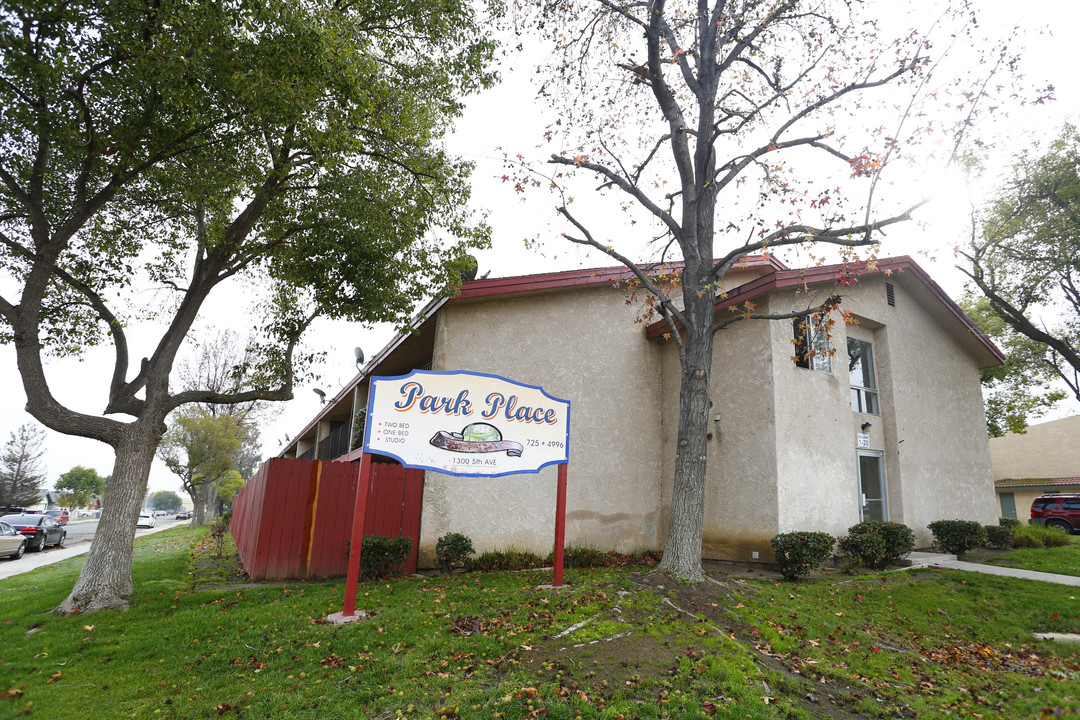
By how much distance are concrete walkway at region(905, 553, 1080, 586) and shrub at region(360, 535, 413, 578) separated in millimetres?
9551

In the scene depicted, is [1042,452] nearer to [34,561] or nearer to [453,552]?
[453,552]

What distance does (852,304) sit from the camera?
500 inches

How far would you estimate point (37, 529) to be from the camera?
19562mm

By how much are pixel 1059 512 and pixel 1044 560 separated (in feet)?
46.7

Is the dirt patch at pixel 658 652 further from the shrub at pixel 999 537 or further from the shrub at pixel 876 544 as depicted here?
the shrub at pixel 999 537

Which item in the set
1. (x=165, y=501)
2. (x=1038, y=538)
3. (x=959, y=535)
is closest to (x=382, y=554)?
(x=959, y=535)

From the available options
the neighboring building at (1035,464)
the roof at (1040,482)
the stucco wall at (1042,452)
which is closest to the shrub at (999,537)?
the roof at (1040,482)

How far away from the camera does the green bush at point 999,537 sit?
13133mm

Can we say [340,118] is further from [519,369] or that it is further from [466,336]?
[519,369]

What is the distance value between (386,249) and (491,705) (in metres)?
8.36

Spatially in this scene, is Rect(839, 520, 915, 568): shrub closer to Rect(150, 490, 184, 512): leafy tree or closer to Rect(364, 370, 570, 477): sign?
Rect(364, 370, 570, 477): sign

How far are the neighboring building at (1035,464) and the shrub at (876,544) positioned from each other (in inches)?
900

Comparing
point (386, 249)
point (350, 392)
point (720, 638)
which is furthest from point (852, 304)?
point (350, 392)

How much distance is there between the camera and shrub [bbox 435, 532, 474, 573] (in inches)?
393
